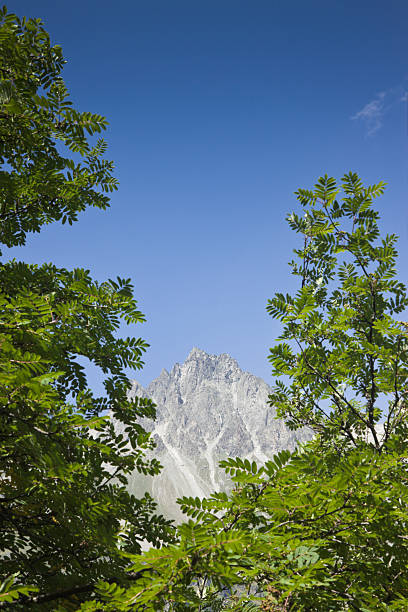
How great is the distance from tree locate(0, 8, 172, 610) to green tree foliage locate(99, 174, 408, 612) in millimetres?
902

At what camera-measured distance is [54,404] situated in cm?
249

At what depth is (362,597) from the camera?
8.11 feet

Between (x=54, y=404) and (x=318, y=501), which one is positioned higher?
(x=54, y=404)

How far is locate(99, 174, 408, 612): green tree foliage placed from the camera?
1952 millimetres

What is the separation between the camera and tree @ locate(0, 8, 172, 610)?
261cm

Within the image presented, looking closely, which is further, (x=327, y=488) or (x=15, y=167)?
(x=15, y=167)

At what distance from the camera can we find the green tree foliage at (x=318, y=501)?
76.9 inches

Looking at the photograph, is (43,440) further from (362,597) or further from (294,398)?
(294,398)

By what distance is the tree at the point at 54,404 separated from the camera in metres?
2.61

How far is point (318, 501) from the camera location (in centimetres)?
244

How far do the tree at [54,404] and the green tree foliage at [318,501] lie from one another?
902 millimetres

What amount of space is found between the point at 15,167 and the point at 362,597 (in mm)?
6531

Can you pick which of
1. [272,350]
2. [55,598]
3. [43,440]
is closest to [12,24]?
[43,440]

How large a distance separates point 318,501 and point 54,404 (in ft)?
6.83
